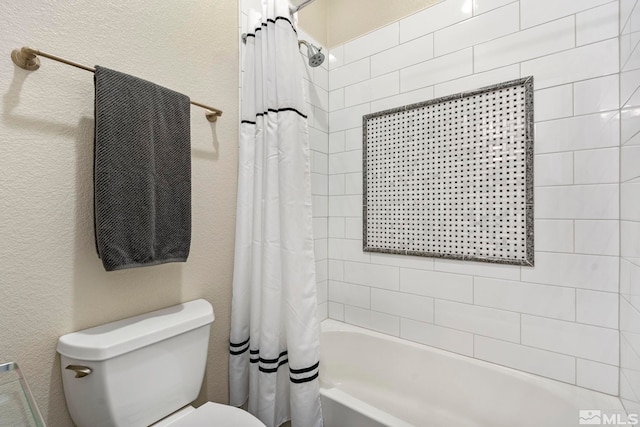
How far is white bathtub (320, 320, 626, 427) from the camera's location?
1.15 m

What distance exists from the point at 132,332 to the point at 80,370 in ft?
0.48

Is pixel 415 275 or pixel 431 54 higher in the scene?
pixel 431 54

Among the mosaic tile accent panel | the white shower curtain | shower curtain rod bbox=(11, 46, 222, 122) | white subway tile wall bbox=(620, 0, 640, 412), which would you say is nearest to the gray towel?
shower curtain rod bbox=(11, 46, 222, 122)

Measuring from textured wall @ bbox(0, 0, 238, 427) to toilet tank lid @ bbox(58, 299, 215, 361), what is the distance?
6 cm

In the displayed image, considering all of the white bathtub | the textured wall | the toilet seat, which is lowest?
the white bathtub

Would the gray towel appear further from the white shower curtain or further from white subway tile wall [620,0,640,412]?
white subway tile wall [620,0,640,412]

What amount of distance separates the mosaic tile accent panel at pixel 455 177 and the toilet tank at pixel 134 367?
1109mm

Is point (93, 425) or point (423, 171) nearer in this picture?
point (93, 425)

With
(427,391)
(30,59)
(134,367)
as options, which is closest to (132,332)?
(134,367)

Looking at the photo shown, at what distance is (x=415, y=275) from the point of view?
1.60 metres

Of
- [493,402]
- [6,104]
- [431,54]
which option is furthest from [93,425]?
[431,54]

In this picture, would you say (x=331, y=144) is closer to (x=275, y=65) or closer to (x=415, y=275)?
(x=275, y=65)

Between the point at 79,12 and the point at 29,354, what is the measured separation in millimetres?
1071

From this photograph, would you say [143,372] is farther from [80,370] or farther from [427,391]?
[427,391]
